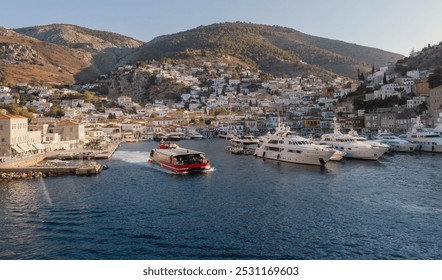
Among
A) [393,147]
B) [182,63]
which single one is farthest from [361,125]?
[182,63]

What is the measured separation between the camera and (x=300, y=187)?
27.8m

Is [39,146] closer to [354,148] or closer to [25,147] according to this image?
[25,147]

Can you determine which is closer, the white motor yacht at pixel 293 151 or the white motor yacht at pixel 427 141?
the white motor yacht at pixel 293 151

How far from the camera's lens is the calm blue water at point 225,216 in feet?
50.3

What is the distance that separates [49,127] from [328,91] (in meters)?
82.9

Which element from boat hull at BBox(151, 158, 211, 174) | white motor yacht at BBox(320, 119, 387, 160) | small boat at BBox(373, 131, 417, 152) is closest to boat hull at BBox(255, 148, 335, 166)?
white motor yacht at BBox(320, 119, 387, 160)

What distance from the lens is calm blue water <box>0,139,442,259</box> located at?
50.3 feet

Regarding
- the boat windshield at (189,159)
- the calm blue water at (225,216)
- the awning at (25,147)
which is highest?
the awning at (25,147)

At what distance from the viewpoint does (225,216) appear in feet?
66.0

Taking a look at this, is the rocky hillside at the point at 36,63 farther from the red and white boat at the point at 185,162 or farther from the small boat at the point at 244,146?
the red and white boat at the point at 185,162

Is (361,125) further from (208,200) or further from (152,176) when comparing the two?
(208,200)

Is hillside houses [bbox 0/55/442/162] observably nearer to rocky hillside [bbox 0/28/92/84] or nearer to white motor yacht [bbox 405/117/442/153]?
white motor yacht [bbox 405/117/442/153]

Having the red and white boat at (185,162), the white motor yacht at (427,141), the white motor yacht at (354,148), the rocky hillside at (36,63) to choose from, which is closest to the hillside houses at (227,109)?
the white motor yacht at (354,148)

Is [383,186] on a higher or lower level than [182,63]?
lower
